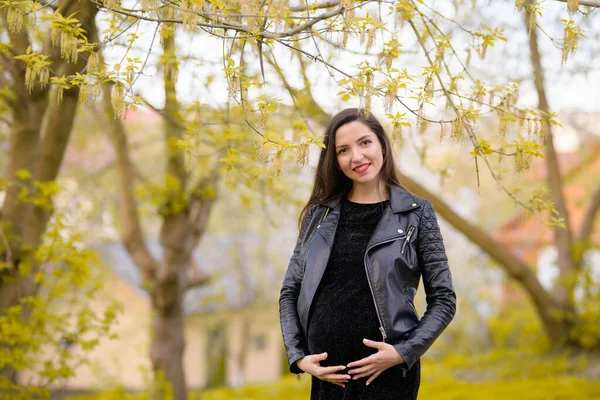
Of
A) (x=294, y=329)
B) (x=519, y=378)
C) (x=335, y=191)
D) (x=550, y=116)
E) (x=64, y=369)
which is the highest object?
(x=550, y=116)

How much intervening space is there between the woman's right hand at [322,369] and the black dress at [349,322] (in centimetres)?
4

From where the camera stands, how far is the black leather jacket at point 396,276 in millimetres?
2273

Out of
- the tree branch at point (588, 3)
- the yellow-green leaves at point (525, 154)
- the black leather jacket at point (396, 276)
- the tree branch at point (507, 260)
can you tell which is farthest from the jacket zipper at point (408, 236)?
the tree branch at point (507, 260)

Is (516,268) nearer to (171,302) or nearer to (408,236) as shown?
(171,302)

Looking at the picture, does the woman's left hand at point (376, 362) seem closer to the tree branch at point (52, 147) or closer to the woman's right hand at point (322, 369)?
the woman's right hand at point (322, 369)

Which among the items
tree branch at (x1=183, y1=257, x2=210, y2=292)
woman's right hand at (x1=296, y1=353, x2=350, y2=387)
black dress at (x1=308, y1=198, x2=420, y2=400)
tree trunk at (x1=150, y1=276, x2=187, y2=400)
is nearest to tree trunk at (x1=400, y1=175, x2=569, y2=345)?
tree branch at (x1=183, y1=257, x2=210, y2=292)

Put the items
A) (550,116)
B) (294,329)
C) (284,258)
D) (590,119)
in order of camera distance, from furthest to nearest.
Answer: (284,258), (590,119), (550,116), (294,329)

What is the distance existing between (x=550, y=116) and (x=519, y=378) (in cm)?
582

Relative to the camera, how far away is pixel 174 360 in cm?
732

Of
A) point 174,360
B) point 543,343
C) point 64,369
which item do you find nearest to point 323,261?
point 64,369

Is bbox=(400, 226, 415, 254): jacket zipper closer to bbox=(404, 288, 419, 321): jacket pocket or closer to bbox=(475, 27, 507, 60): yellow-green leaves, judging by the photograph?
bbox=(404, 288, 419, 321): jacket pocket

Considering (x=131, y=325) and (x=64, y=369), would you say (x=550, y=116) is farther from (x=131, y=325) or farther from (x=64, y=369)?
(x=131, y=325)

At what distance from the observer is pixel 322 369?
7.62ft

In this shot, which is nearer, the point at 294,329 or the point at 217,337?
the point at 294,329
